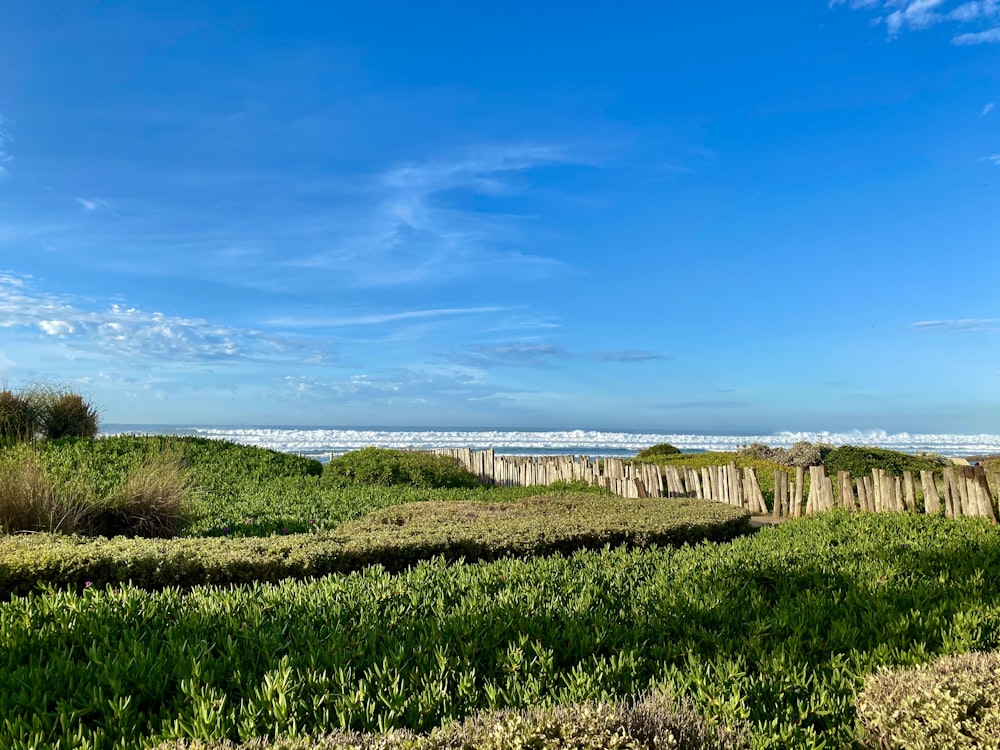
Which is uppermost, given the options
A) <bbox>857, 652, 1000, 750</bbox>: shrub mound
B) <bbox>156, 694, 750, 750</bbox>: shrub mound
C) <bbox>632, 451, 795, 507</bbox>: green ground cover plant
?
<bbox>632, 451, 795, 507</bbox>: green ground cover plant

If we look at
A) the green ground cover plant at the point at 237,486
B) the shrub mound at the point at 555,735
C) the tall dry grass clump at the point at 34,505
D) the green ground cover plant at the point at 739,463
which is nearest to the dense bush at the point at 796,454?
the green ground cover plant at the point at 739,463

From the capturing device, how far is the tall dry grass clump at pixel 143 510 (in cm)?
946

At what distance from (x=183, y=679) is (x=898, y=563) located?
20.3ft

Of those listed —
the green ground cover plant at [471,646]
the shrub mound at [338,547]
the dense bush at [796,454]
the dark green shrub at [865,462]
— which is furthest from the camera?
the dense bush at [796,454]

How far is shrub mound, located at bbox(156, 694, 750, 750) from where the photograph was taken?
248 cm

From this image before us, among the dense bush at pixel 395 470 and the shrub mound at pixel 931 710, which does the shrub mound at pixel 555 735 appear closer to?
the shrub mound at pixel 931 710

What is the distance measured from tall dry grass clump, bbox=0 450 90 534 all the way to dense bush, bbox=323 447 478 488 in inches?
277

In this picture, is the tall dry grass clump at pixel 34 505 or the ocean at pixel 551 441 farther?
the ocean at pixel 551 441

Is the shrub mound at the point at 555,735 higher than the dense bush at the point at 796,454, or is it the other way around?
the dense bush at the point at 796,454

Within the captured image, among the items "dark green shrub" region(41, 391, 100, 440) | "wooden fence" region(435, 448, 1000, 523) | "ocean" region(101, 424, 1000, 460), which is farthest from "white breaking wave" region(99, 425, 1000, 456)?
"wooden fence" region(435, 448, 1000, 523)

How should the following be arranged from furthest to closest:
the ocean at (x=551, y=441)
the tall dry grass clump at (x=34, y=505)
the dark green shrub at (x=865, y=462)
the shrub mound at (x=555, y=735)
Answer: the ocean at (x=551, y=441), the dark green shrub at (x=865, y=462), the tall dry grass clump at (x=34, y=505), the shrub mound at (x=555, y=735)

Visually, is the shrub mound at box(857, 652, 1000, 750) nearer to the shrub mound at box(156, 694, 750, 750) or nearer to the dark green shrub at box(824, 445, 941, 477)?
the shrub mound at box(156, 694, 750, 750)

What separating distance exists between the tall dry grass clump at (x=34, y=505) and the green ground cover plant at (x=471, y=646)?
446 centimetres

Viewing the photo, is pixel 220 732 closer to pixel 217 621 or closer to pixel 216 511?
pixel 217 621
